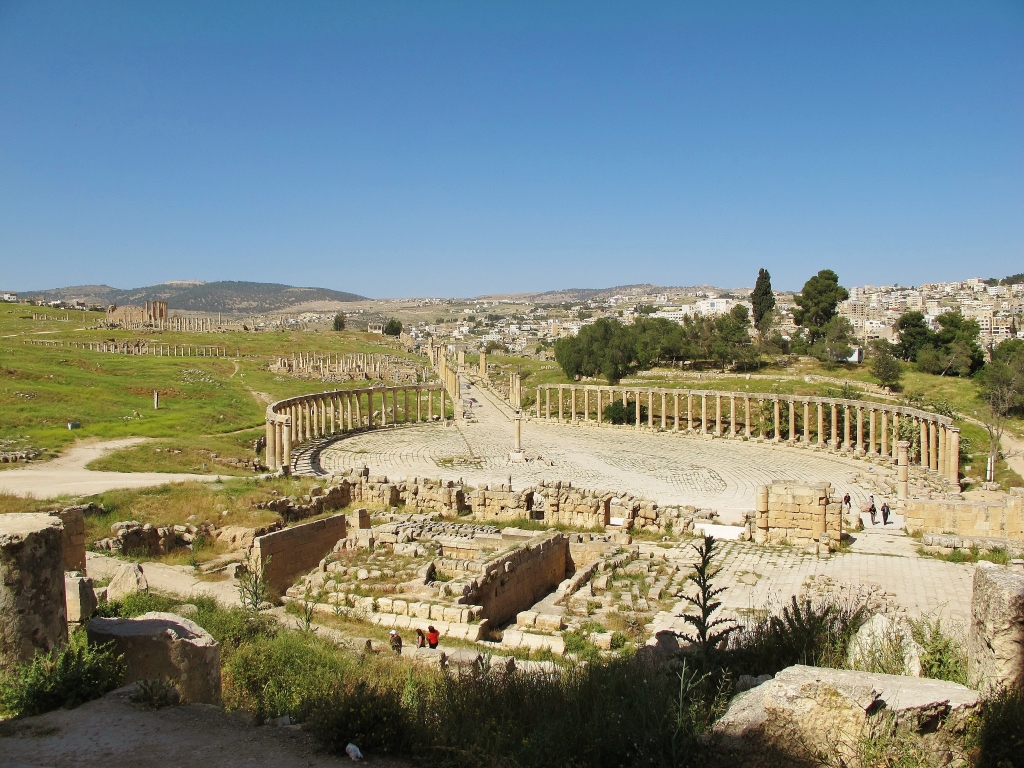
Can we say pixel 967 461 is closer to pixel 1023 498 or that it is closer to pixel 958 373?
pixel 1023 498

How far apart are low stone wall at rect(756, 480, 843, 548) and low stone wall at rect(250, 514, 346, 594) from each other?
12.5 metres

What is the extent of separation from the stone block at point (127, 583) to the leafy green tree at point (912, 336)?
76687mm

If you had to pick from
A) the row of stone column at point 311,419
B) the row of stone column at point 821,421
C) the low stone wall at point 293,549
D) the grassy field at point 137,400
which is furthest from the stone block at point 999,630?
the row of stone column at point 821,421

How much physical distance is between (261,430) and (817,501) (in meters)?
33.9

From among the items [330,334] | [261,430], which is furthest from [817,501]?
[330,334]

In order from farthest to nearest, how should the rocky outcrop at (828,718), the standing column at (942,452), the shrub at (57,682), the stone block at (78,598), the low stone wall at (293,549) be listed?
1. the standing column at (942,452)
2. the low stone wall at (293,549)
3. the stone block at (78,598)
4. the shrub at (57,682)
5. the rocky outcrop at (828,718)

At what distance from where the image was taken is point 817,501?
21344 mm

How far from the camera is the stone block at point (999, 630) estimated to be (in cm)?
627

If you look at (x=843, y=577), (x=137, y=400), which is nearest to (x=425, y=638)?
(x=843, y=577)

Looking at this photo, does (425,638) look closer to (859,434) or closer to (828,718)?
(828,718)

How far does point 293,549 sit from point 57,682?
9928mm

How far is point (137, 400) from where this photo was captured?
4700cm

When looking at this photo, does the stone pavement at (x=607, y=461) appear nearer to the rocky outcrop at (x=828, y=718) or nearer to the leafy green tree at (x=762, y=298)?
the rocky outcrop at (x=828, y=718)

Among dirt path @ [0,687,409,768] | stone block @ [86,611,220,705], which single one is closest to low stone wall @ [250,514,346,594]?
stone block @ [86,611,220,705]
